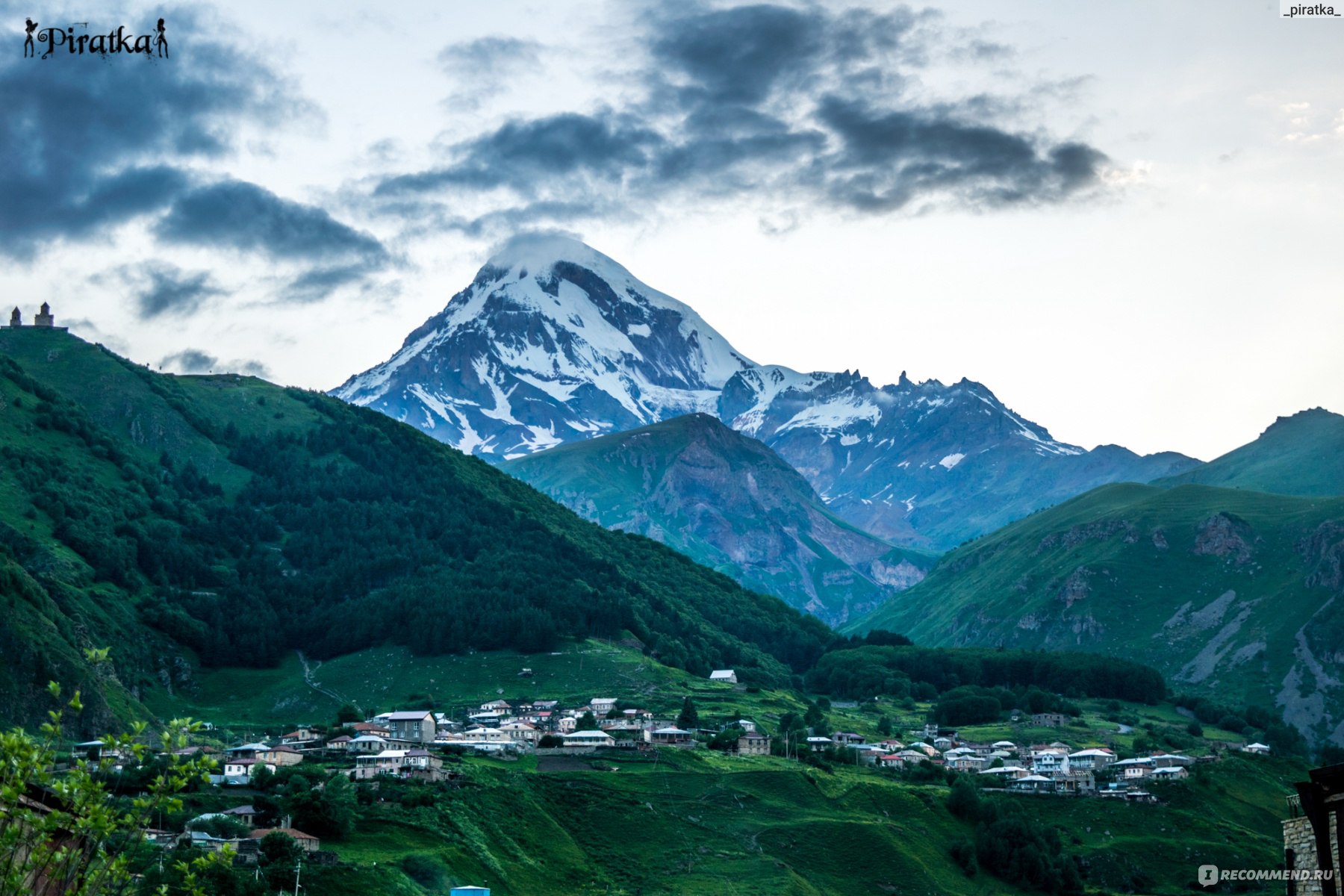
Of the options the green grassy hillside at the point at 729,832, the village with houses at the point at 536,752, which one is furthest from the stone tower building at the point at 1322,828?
the village with houses at the point at 536,752

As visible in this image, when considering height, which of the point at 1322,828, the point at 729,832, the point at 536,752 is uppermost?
the point at 1322,828

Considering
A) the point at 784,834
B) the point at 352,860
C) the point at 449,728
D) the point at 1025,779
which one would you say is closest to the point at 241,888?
the point at 352,860

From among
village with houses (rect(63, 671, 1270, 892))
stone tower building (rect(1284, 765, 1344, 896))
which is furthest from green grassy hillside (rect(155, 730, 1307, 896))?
stone tower building (rect(1284, 765, 1344, 896))

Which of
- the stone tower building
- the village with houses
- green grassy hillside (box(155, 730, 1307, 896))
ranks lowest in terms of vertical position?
green grassy hillside (box(155, 730, 1307, 896))

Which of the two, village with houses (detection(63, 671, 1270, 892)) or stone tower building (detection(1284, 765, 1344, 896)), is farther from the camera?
village with houses (detection(63, 671, 1270, 892))

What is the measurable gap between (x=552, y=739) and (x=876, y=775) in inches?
1516

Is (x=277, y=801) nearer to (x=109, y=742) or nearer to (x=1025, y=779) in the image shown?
(x=1025, y=779)

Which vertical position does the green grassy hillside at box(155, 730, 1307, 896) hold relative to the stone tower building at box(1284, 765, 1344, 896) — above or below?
below

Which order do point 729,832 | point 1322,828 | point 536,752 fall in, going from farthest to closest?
1. point 536,752
2. point 729,832
3. point 1322,828

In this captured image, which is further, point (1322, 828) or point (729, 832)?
point (729, 832)

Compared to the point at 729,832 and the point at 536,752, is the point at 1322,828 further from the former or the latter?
the point at 536,752

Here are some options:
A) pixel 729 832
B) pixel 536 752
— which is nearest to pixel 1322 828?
pixel 729 832

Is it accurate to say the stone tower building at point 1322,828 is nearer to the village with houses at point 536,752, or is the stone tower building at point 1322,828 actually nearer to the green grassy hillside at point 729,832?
the green grassy hillside at point 729,832

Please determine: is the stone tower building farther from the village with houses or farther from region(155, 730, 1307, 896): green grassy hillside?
the village with houses
